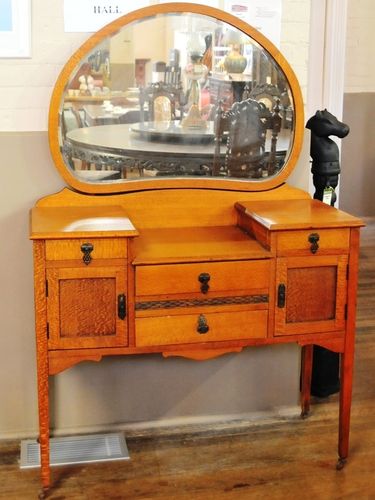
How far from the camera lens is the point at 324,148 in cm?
300

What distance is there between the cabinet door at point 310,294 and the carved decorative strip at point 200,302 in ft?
0.25

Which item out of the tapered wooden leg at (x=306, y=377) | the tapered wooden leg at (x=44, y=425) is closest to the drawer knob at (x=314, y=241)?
the tapered wooden leg at (x=306, y=377)

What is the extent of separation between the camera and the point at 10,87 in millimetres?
2748

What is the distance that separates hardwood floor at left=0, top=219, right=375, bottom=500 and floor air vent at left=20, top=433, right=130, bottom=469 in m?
0.04

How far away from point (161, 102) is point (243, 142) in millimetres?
346

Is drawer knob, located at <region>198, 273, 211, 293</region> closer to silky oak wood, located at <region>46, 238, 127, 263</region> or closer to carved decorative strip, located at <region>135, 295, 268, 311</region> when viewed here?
carved decorative strip, located at <region>135, 295, 268, 311</region>

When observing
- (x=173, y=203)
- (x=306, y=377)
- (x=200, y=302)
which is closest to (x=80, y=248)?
(x=200, y=302)

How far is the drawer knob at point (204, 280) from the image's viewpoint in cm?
252

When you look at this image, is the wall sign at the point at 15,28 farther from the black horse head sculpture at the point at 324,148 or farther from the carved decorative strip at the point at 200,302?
the black horse head sculpture at the point at 324,148

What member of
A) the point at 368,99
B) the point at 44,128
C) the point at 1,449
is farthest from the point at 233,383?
the point at 368,99

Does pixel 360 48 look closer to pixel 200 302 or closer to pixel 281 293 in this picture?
pixel 281 293

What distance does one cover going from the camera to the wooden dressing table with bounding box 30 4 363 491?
8.05ft

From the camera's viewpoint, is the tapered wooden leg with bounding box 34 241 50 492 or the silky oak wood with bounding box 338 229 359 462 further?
the silky oak wood with bounding box 338 229 359 462

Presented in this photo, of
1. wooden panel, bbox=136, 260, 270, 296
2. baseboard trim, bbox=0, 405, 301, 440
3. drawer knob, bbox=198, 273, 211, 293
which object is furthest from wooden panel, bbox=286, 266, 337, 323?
baseboard trim, bbox=0, 405, 301, 440
